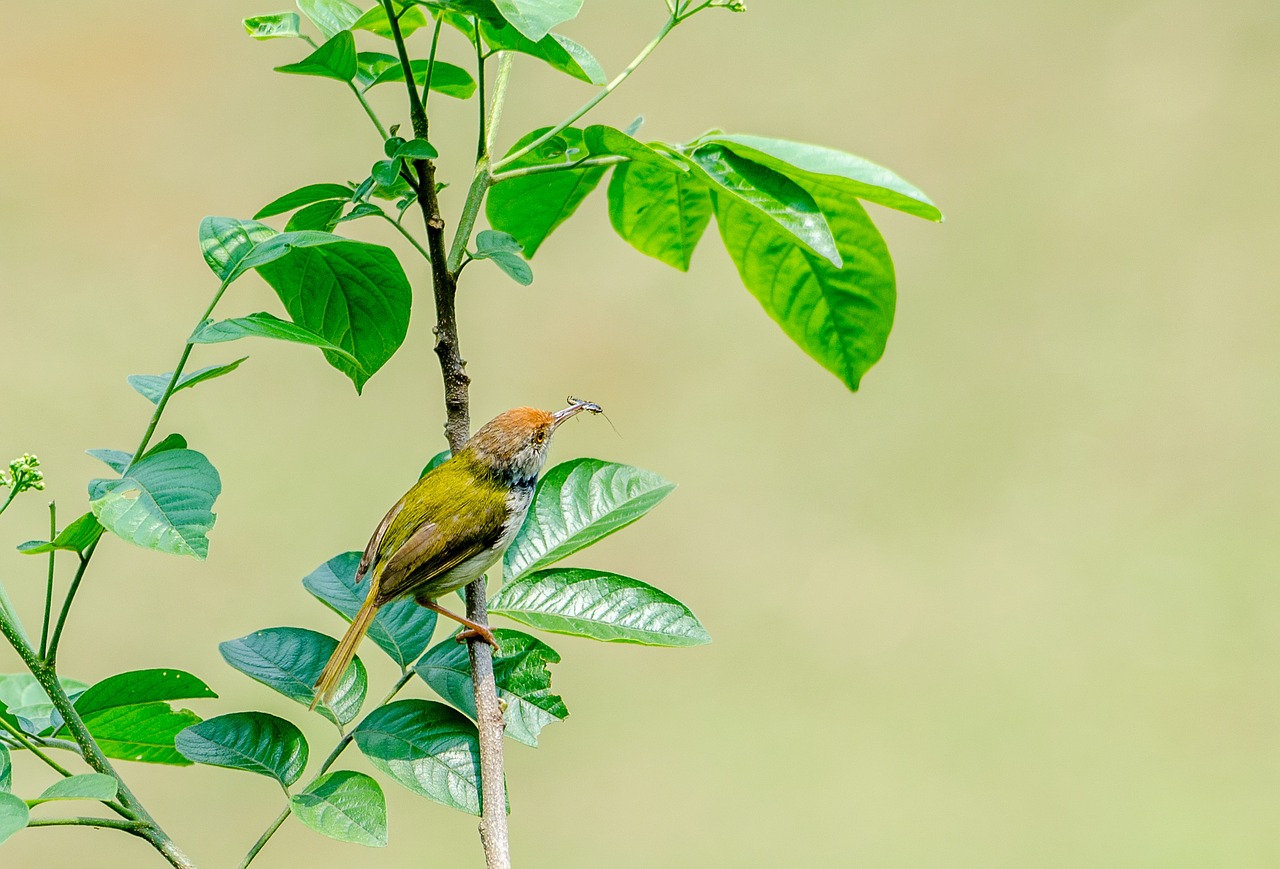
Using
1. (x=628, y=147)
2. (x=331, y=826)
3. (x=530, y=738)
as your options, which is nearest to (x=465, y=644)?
(x=530, y=738)

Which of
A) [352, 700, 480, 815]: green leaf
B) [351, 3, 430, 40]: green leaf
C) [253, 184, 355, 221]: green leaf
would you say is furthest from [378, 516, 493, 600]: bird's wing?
[351, 3, 430, 40]: green leaf

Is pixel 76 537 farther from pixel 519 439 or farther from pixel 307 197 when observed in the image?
pixel 519 439

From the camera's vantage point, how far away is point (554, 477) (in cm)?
101

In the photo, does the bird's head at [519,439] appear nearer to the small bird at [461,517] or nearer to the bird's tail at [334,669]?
the small bird at [461,517]

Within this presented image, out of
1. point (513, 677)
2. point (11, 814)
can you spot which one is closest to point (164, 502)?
point (11, 814)

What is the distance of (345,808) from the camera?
0.80m

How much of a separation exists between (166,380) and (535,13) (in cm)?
46

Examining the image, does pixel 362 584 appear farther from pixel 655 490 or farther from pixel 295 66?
pixel 295 66

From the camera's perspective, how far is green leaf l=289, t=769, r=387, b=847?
0.77 metres

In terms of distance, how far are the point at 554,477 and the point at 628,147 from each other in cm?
30

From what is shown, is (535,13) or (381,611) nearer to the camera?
(535,13)

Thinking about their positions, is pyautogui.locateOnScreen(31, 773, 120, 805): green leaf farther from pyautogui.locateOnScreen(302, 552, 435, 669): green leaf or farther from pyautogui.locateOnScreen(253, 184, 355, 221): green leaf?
pyautogui.locateOnScreen(253, 184, 355, 221): green leaf

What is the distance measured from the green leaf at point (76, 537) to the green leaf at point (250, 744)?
0.51 ft

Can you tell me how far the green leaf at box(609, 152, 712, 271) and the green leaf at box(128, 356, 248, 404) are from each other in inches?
16.4
